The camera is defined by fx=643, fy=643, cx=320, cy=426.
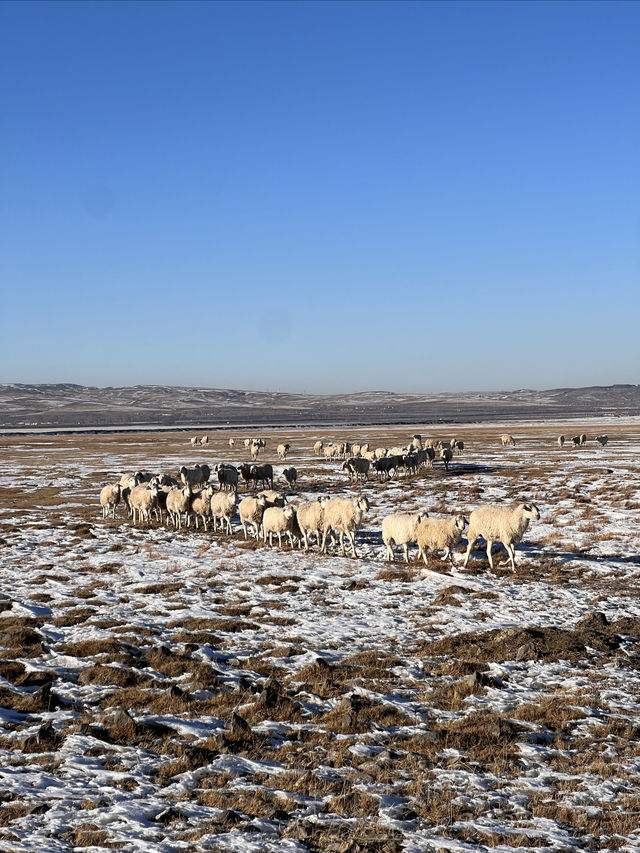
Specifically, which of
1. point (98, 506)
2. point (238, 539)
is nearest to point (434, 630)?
point (238, 539)

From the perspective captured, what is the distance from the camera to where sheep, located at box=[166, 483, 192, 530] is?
25.6 metres

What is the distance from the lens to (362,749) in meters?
8.10

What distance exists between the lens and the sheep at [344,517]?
19.6 metres

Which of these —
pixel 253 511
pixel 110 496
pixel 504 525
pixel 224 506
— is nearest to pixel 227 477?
pixel 110 496

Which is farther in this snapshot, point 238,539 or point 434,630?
point 238,539

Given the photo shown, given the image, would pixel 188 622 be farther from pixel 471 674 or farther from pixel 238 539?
pixel 238 539

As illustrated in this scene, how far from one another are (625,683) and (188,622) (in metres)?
8.15

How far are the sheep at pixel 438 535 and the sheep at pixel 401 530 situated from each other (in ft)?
0.60

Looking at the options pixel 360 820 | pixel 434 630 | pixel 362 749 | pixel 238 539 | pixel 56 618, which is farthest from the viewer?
pixel 238 539

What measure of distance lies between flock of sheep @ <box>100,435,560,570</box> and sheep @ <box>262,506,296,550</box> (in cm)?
3

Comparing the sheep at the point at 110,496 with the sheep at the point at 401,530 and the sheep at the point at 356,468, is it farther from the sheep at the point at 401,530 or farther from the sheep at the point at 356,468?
the sheep at the point at 401,530

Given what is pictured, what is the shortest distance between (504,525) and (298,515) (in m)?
6.78

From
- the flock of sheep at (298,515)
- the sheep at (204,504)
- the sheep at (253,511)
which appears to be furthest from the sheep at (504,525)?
the sheep at (204,504)

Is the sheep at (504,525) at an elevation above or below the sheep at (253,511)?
above
